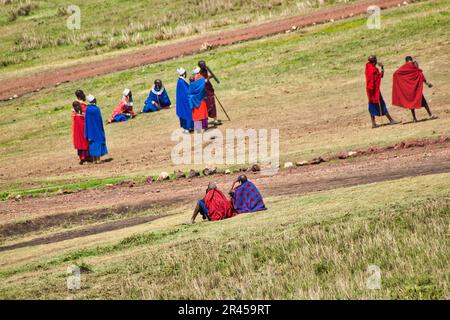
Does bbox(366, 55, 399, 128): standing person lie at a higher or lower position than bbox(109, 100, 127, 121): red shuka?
higher

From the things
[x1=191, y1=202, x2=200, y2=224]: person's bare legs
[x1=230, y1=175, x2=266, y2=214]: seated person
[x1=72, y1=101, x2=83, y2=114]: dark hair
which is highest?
[x1=72, y1=101, x2=83, y2=114]: dark hair

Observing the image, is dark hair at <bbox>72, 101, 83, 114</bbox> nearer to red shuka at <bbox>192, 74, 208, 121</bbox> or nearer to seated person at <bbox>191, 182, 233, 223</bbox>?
red shuka at <bbox>192, 74, 208, 121</bbox>

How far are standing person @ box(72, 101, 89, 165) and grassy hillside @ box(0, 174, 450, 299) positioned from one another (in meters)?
9.78

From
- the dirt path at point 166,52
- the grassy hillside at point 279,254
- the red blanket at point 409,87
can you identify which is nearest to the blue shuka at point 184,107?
the red blanket at point 409,87

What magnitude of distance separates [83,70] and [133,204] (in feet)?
75.8

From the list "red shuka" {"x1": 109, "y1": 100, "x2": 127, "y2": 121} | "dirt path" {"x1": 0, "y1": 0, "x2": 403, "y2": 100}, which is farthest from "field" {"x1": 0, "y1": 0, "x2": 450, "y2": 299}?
"dirt path" {"x1": 0, "y1": 0, "x2": 403, "y2": 100}

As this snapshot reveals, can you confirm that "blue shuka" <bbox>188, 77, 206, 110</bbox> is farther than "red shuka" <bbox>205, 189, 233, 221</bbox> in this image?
Yes

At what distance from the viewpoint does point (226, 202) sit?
22109mm

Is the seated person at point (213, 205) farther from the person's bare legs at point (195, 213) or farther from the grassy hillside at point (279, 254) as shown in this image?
the grassy hillside at point (279, 254)

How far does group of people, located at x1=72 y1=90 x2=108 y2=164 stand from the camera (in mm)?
31609

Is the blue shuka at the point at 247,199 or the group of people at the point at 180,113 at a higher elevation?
the group of people at the point at 180,113

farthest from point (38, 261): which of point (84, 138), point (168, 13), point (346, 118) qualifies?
point (168, 13)

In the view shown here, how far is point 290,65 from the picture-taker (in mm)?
41062

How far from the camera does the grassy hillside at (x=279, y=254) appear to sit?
15852 mm
